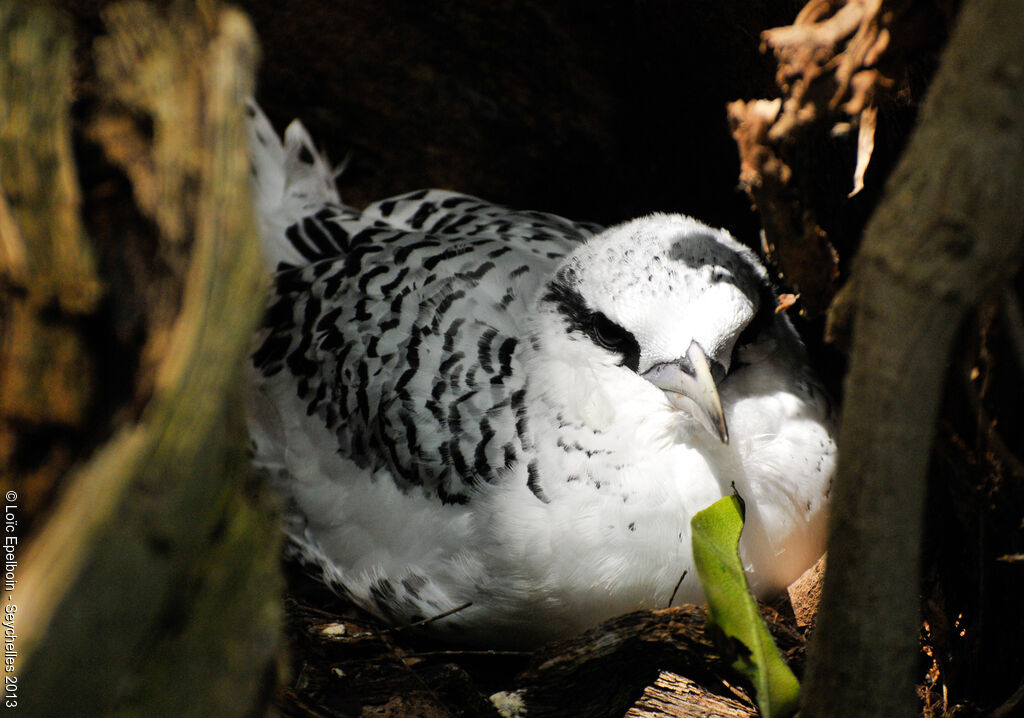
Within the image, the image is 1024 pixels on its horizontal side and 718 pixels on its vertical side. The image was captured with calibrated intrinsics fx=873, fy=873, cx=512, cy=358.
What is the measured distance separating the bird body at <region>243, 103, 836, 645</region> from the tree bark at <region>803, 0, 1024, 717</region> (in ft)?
2.05

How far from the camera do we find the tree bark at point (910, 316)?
92cm

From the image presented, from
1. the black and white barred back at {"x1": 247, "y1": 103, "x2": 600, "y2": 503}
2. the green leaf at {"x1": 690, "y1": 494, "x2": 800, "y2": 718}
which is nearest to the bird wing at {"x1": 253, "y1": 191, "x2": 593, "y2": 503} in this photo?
the black and white barred back at {"x1": 247, "y1": 103, "x2": 600, "y2": 503}

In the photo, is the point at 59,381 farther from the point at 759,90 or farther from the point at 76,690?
the point at 759,90

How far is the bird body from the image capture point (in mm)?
1782

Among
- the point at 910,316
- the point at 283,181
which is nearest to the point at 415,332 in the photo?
the point at 283,181

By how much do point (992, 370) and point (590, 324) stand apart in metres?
0.85

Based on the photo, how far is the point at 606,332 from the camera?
6.37 ft

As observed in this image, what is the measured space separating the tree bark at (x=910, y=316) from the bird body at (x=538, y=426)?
62 centimetres

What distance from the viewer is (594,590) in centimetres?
176

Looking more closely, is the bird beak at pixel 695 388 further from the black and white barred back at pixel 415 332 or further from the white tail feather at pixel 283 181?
the white tail feather at pixel 283 181

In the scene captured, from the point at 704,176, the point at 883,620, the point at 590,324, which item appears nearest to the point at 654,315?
the point at 590,324

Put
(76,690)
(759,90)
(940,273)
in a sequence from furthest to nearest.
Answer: (759,90)
(940,273)
(76,690)

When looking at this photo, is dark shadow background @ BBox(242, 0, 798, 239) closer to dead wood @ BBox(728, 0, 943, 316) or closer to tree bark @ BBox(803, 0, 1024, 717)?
dead wood @ BBox(728, 0, 943, 316)

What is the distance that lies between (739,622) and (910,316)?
22.6 inches
